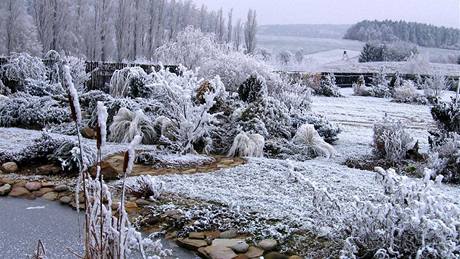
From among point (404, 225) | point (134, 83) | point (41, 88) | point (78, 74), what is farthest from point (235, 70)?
point (404, 225)

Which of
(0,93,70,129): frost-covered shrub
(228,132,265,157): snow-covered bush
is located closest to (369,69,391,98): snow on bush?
(228,132,265,157): snow-covered bush

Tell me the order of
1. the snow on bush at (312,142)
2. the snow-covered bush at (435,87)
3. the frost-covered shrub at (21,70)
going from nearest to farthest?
the snow on bush at (312,142), the frost-covered shrub at (21,70), the snow-covered bush at (435,87)

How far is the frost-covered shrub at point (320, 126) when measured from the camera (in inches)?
292

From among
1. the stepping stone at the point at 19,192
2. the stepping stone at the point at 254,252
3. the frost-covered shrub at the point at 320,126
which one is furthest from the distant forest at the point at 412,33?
the stepping stone at the point at 254,252

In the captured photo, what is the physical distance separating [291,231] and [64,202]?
6.30ft

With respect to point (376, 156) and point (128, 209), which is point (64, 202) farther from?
point (376, 156)

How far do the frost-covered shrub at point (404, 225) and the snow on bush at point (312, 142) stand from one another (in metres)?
3.30

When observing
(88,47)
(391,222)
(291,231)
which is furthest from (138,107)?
(88,47)

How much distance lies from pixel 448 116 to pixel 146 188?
162 inches

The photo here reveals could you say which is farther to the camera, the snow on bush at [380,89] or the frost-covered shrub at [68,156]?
the snow on bush at [380,89]

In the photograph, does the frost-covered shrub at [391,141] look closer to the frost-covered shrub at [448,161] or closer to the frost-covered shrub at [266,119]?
the frost-covered shrub at [448,161]

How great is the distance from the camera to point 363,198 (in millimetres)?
4312

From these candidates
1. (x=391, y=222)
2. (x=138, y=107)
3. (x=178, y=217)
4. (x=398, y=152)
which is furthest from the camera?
(x=138, y=107)

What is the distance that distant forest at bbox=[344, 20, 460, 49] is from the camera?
56.2 meters
